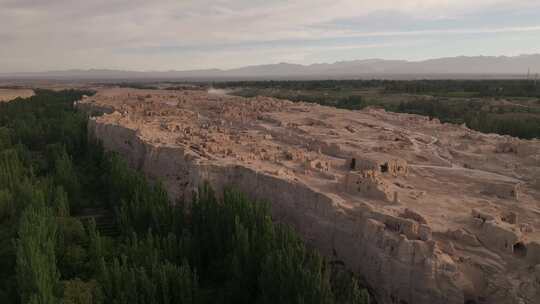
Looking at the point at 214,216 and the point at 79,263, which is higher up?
the point at 214,216

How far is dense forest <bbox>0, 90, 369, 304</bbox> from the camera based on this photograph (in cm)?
1203

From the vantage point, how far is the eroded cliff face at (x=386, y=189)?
39.4ft

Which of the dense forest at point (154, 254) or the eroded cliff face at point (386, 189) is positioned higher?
the eroded cliff face at point (386, 189)

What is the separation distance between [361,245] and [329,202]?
205 cm

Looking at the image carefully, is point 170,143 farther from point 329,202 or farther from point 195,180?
point 329,202

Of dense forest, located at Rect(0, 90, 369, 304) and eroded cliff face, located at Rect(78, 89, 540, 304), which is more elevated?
eroded cliff face, located at Rect(78, 89, 540, 304)

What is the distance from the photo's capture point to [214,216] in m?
15.8

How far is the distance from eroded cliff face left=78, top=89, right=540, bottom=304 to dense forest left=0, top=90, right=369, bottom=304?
1592 millimetres

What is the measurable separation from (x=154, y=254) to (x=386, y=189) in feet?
27.4

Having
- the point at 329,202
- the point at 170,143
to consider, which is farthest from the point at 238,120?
the point at 329,202

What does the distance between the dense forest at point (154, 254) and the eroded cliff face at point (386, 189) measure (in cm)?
159

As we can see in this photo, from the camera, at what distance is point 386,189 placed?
16.7m

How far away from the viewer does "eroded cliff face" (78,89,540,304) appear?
39.4 ft

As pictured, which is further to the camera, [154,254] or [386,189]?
[386,189]
